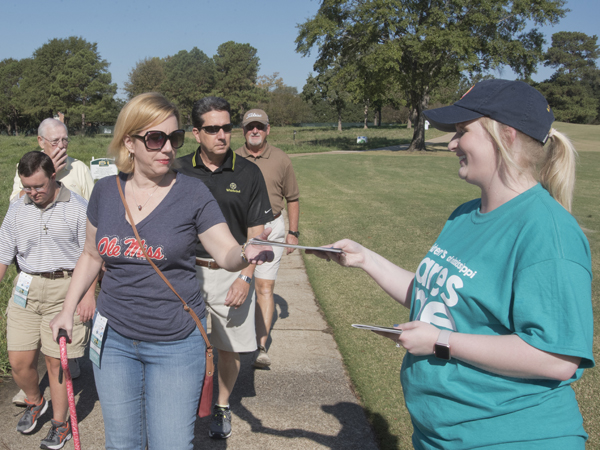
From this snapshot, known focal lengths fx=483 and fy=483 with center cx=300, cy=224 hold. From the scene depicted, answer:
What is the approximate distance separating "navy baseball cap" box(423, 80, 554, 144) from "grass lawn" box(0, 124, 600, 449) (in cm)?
60

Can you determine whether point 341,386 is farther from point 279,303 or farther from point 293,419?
point 279,303

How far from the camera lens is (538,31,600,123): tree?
237ft

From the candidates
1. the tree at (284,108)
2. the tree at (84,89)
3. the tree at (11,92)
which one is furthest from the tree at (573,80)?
the tree at (11,92)

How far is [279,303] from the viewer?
6.00 meters

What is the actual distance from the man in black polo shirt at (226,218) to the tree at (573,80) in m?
78.6

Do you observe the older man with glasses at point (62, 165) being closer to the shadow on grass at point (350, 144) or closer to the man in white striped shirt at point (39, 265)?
the man in white striped shirt at point (39, 265)

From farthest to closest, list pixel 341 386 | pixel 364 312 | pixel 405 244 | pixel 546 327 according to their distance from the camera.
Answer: pixel 405 244, pixel 364 312, pixel 341 386, pixel 546 327

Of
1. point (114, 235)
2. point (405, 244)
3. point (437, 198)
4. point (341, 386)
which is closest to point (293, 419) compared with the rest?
point (341, 386)

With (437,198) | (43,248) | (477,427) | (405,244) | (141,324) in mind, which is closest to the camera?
(477,427)

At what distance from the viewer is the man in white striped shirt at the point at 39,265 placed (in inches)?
130

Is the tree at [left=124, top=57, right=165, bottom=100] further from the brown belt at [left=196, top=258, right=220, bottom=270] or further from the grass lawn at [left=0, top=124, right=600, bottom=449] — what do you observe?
the brown belt at [left=196, top=258, right=220, bottom=270]

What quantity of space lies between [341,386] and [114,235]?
2.44 m

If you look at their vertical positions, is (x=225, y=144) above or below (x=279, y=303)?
above

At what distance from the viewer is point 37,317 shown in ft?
11.1
